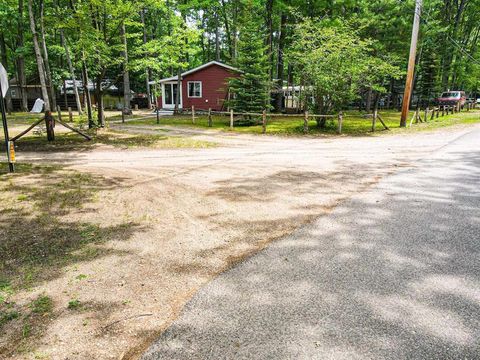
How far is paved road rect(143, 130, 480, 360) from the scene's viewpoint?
2.77 meters

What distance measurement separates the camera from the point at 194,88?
31.3 meters

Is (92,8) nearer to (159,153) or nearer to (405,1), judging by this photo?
(159,153)

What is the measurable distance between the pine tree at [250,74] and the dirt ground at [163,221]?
30.8 feet

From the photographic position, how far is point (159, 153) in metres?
12.3

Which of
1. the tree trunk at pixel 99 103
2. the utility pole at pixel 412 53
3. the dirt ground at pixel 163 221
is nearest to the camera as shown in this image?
the dirt ground at pixel 163 221

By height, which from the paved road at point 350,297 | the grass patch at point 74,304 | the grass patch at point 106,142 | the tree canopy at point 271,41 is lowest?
the grass patch at point 74,304

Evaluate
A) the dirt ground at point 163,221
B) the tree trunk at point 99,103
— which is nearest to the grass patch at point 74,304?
the dirt ground at point 163,221

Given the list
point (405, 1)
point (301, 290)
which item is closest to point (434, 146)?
point (301, 290)

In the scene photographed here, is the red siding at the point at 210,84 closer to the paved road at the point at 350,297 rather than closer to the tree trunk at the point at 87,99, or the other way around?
the tree trunk at the point at 87,99

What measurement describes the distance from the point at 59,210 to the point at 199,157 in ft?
19.0

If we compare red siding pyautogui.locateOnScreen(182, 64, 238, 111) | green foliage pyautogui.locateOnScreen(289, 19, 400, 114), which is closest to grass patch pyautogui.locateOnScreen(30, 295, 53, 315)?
green foliage pyautogui.locateOnScreen(289, 19, 400, 114)

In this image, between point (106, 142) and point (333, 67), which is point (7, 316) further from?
point (333, 67)

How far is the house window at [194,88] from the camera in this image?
1222 inches

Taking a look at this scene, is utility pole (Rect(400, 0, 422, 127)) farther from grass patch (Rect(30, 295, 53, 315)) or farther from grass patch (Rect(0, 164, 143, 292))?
grass patch (Rect(30, 295, 53, 315))
